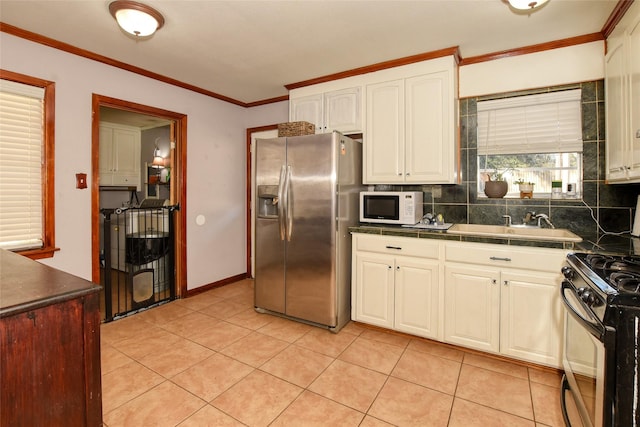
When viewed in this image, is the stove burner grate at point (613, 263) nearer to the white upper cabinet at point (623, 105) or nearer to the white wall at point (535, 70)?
the white upper cabinet at point (623, 105)

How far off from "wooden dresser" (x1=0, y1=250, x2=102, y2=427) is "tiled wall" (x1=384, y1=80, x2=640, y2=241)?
287 centimetres

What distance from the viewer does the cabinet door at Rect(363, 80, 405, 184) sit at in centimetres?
292

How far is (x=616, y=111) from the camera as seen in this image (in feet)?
7.09

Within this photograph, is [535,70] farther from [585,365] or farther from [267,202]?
[267,202]

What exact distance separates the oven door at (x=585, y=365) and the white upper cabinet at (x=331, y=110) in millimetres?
2235

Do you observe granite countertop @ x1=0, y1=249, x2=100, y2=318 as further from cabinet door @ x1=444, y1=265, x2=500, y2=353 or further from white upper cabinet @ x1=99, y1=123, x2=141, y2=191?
white upper cabinet @ x1=99, y1=123, x2=141, y2=191

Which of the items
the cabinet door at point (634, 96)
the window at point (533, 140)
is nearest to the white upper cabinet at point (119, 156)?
the window at point (533, 140)

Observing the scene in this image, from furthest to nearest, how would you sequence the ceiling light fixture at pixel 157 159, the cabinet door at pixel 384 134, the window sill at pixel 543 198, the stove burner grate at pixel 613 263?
1. the ceiling light fixture at pixel 157 159
2. the cabinet door at pixel 384 134
3. the window sill at pixel 543 198
4. the stove burner grate at pixel 613 263

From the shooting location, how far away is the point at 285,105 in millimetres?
4137

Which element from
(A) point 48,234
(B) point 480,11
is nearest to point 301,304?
(A) point 48,234

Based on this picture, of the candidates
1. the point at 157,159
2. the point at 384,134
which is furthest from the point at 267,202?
the point at 157,159

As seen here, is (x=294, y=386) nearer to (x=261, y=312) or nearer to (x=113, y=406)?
(x=113, y=406)

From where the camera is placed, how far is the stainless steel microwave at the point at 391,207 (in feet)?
9.04

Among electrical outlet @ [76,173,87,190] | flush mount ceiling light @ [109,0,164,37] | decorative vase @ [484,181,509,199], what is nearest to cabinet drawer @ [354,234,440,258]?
decorative vase @ [484,181,509,199]
